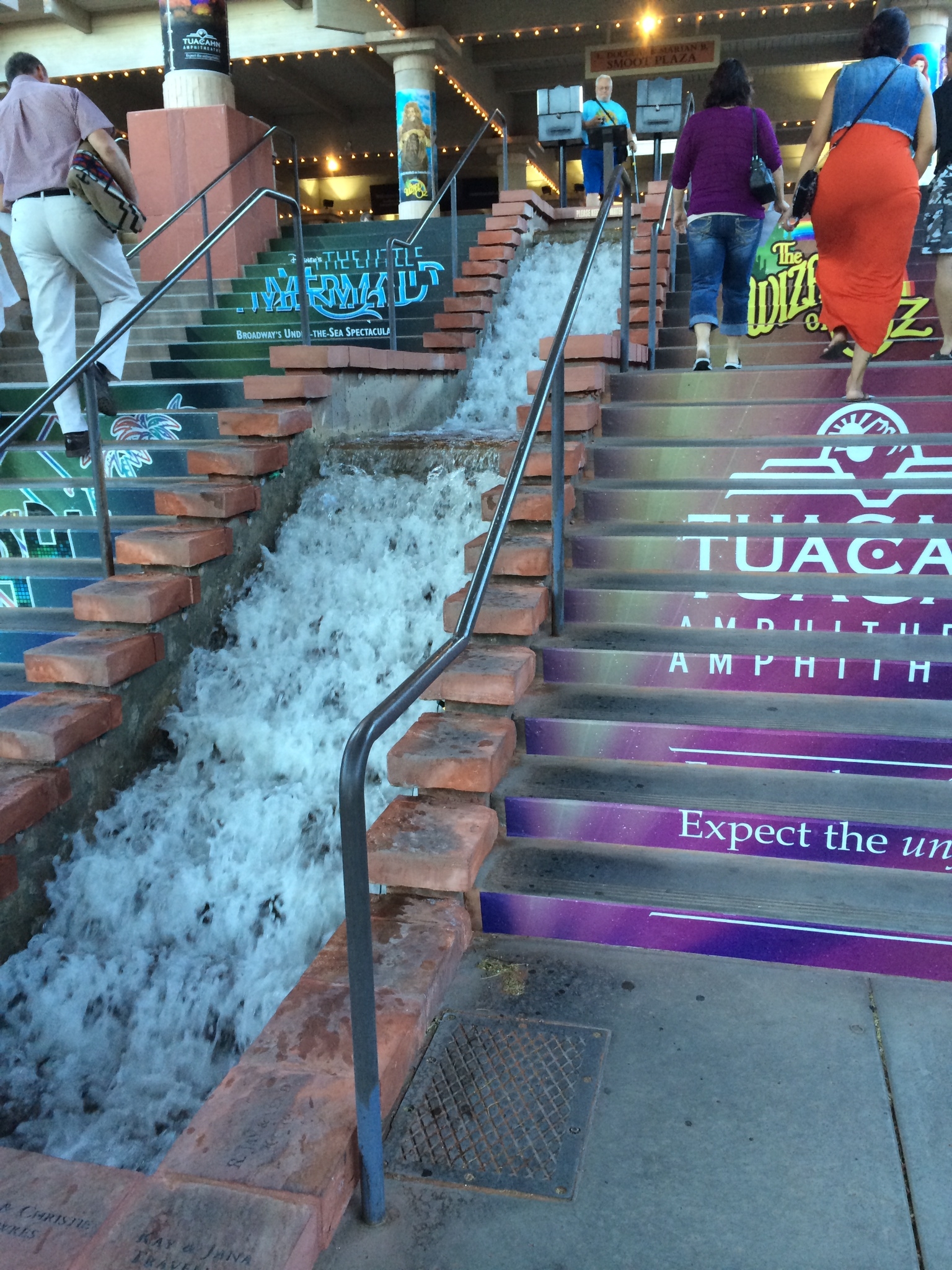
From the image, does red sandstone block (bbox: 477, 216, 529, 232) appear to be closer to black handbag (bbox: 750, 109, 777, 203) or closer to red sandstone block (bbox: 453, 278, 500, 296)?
red sandstone block (bbox: 453, 278, 500, 296)

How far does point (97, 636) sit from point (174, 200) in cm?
731

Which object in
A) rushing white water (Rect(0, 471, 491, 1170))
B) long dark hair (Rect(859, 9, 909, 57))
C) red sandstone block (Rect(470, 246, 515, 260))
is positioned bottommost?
rushing white water (Rect(0, 471, 491, 1170))

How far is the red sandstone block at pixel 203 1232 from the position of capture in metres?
1.61

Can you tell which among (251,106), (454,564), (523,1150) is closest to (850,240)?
(454,564)

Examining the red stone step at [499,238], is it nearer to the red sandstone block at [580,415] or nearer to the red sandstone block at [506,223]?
the red sandstone block at [506,223]

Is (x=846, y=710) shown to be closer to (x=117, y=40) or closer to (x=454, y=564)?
(x=454, y=564)

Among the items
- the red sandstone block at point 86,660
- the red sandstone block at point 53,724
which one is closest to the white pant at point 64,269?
the red sandstone block at point 86,660

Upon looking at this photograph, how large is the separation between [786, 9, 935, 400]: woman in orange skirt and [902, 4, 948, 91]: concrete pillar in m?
10.5

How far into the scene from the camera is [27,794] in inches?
127

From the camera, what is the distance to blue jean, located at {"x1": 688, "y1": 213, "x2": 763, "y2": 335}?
4.85m

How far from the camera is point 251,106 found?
64.9 feet

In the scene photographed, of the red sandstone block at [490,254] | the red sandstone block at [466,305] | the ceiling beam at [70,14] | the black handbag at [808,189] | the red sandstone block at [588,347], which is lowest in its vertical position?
the red sandstone block at [588,347]

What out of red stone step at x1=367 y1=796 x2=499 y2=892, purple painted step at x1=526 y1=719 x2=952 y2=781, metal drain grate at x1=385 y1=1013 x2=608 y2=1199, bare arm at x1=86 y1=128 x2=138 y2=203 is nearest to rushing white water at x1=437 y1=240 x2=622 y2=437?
bare arm at x1=86 y1=128 x2=138 y2=203

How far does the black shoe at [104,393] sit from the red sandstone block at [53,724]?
222 centimetres
